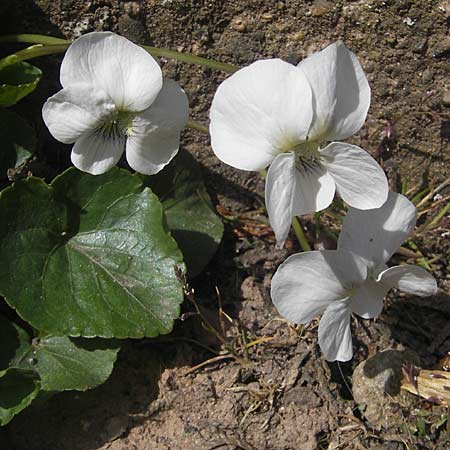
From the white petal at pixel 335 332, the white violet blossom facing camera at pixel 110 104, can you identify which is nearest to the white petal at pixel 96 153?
the white violet blossom facing camera at pixel 110 104

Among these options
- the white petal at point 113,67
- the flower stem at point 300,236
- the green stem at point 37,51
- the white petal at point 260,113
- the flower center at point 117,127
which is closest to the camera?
the white petal at point 260,113

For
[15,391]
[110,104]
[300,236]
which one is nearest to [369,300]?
[300,236]

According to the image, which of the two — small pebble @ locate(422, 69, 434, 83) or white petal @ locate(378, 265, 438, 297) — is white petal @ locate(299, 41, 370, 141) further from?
small pebble @ locate(422, 69, 434, 83)

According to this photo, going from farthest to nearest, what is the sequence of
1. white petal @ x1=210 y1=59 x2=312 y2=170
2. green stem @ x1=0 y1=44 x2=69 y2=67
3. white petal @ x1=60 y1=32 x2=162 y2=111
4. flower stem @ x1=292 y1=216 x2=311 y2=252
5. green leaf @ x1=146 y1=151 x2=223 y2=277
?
green leaf @ x1=146 y1=151 x2=223 y2=277, flower stem @ x1=292 y1=216 x2=311 y2=252, green stem @ x1=0 y1=44 x2=69 y2=67, white petal @ x1=60 y1=32 x2=162 y2=111, white petal @ x1=210 y1=59 x2=312 y2=170

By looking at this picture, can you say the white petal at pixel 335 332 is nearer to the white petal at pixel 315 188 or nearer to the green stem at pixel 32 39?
the white petal at pixel 315 188

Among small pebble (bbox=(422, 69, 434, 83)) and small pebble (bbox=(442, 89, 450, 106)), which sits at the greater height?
small pebble (bbox=(422, 69, 434, 83))

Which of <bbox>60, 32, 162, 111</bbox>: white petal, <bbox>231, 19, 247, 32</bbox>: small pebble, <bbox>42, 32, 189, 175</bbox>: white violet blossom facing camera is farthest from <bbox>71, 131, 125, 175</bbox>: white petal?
<bbox>231, 19, 247, 32</bbox>: small pebble

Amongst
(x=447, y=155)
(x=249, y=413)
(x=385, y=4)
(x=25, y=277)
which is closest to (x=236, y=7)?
(x=385, y=4)
